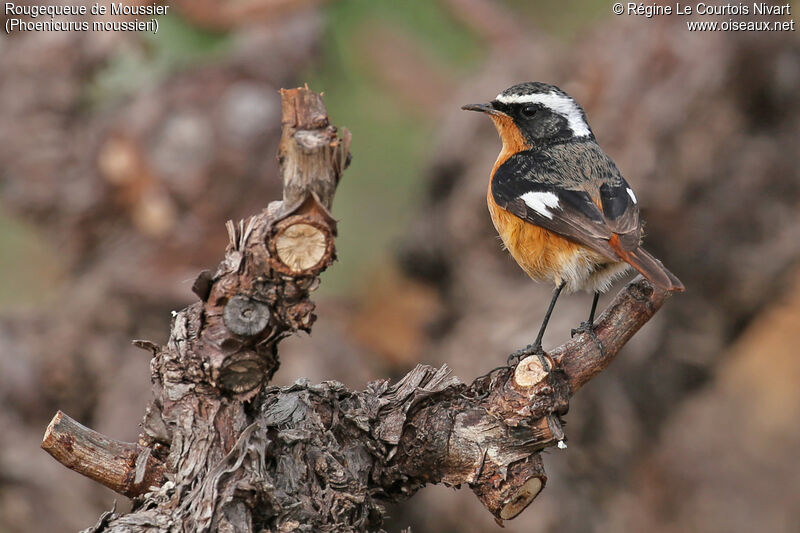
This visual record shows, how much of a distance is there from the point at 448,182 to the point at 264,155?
5.17 ft

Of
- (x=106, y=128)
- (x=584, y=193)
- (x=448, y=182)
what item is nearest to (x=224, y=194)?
(x=106, y=128)

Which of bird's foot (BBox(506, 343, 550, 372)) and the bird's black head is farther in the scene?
the bird's black head

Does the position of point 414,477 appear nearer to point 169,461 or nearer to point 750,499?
point 169,461

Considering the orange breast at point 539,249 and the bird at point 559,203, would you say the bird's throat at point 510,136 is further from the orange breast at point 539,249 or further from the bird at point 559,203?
the orange breast at point 539,249

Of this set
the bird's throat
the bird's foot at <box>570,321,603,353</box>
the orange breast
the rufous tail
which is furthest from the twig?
the bird's throat

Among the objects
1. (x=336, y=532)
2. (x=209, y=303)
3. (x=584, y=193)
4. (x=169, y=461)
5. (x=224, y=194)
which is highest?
(x=224, y=194)

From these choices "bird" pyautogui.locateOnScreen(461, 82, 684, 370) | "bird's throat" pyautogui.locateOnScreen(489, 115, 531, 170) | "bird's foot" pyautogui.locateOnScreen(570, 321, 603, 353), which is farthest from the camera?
"bird's throat" pyautogui.locateOnScreen(489, 115, 531, 170)

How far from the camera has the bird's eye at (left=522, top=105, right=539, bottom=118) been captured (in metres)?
4.10

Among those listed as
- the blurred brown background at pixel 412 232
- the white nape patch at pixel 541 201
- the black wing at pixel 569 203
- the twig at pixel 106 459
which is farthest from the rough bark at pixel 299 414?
the blurred brown background at pixel 412 232

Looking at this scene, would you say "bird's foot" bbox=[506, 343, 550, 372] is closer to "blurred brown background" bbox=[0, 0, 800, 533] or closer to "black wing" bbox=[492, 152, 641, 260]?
"black wing" bbox=[492, 152, 641, 260]

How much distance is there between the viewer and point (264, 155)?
7.51 metres

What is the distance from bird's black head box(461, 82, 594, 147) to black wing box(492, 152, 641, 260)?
0.63ft

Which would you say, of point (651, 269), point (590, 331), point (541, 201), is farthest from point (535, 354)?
point (541, 201)

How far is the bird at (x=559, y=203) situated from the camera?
11.5 feet
